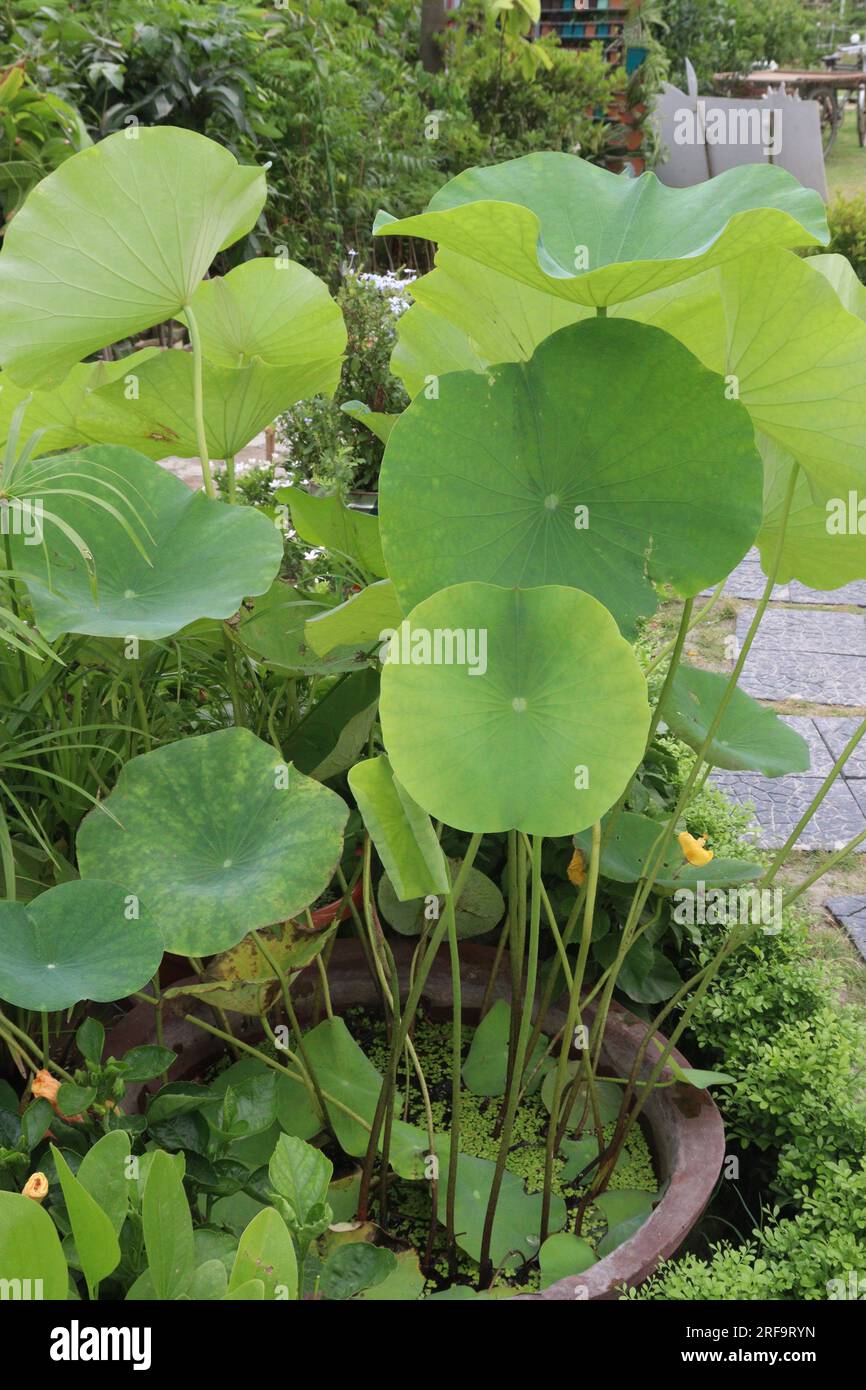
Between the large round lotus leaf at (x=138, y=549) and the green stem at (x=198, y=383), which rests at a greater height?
the green stem at (x=198, y=383)

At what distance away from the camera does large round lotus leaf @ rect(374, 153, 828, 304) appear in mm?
855

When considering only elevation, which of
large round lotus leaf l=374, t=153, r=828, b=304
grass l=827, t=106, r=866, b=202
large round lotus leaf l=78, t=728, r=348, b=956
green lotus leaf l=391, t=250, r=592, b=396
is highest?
grass l=827, t=106, r=866, b=202

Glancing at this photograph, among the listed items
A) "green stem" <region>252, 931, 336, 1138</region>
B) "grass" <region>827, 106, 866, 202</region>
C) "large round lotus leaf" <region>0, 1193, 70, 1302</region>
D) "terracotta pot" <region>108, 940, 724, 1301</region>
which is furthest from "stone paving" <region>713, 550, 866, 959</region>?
"grass" <region>827, 106, 866, 202</region>

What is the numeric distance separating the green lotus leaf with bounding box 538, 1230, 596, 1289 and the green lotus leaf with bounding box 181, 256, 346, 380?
104cm

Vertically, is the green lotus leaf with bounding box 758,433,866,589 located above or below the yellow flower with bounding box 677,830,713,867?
above

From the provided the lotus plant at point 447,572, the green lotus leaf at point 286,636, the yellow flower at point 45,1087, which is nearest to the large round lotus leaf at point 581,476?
the lotus plant at point 447,572

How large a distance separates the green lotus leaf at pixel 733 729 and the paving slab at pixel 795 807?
786mm

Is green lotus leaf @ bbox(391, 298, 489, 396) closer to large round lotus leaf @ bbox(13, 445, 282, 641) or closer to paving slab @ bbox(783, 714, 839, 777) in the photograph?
large round lotus leaf @ bbox(13, 445, 282, 641)

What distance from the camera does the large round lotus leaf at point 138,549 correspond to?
1.09 m

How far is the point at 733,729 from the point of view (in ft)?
4.84

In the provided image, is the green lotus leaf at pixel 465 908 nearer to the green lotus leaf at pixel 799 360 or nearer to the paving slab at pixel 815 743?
the green lotus leaf at pixel 799 360

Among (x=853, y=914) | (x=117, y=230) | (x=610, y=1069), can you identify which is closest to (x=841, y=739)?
(x=853, y=914)

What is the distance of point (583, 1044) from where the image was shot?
1.25 meters
